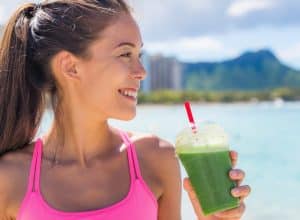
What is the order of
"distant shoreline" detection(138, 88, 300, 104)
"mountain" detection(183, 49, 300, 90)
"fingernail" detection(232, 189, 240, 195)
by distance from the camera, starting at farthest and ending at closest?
"mountain" detection(183, 49, 300, 90), "distant shoreline" detection(138, 88, 300, 104), "fingernail" detection(232, 189, 240, 195)

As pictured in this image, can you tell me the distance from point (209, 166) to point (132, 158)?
412mm

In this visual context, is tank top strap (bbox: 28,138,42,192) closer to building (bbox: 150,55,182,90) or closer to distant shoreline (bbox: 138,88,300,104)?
distant shoreline (bbox: 138,88,300,104)

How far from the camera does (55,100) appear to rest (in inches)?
74.5

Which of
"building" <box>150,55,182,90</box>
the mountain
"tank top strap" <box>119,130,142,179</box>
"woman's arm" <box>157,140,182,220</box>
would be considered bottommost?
the mountain

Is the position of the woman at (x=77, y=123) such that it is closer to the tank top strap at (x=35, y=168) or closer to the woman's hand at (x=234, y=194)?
the tank top strap at (x=35, y=168)

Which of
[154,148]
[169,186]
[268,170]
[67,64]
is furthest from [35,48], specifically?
[268,170]

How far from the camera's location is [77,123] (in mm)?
1848

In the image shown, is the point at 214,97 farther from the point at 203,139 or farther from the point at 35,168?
the point at 203,139

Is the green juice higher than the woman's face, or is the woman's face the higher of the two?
the woman's face

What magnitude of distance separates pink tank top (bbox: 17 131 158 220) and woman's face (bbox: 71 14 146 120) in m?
0.22

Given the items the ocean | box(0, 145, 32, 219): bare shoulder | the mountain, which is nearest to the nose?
the ocean

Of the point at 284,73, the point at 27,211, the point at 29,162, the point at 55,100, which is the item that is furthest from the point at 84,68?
the point at 284,73

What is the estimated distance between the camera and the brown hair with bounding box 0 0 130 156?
69.1 inches

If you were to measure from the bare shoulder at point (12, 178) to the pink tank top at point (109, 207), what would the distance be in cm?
2
